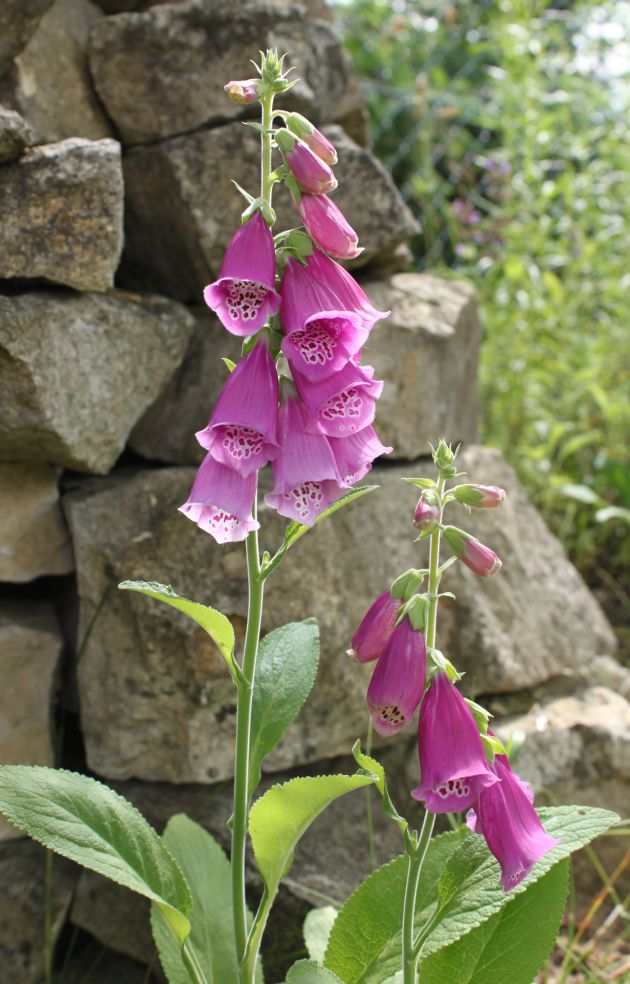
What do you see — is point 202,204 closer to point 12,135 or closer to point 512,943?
point 12,135

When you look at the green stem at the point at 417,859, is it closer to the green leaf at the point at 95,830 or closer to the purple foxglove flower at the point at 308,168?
the green leaf at the point at 95,830

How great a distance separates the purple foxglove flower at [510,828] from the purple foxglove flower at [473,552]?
0.30m

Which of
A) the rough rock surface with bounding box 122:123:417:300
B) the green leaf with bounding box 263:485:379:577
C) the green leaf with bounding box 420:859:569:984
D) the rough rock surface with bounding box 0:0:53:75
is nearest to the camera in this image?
the green leaf with bounding box 263:485:379:577

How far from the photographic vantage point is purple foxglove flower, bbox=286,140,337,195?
154cm

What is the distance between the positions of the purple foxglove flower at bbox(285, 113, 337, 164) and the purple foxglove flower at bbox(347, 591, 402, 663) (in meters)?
0.66

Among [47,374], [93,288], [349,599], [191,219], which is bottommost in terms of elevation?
[349,599]

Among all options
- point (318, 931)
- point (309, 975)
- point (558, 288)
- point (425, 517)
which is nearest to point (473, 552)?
point (425, 517)

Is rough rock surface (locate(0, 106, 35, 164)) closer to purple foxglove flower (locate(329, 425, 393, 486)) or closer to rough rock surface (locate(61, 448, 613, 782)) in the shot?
rough rock surface (locate(61, 448, 613, 782))

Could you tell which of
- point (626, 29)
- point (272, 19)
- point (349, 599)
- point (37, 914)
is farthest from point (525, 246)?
point (37, 914)

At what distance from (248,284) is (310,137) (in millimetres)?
255

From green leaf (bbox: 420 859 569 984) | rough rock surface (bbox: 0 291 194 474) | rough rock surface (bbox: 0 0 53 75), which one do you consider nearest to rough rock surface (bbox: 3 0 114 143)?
rough rock surface (bbox: 0 0 53 75)

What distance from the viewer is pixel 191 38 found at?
2682 mm

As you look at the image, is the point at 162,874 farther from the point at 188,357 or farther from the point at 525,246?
the point at 525,246

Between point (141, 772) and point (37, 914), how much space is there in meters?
0.41
